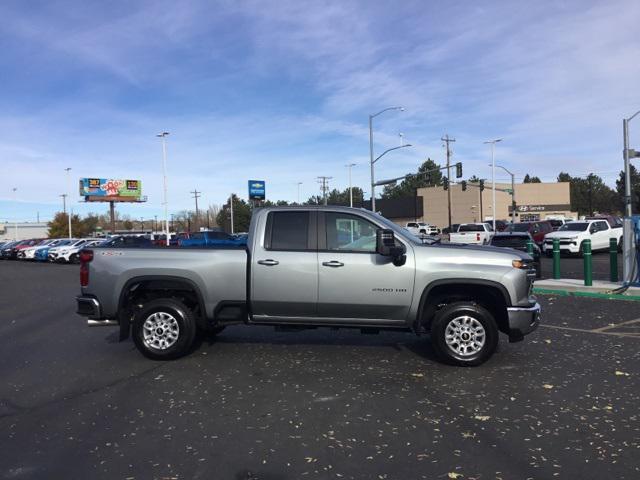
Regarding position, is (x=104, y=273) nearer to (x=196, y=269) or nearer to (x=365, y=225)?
(x=196, y=269)

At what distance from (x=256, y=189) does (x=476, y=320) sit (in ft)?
138

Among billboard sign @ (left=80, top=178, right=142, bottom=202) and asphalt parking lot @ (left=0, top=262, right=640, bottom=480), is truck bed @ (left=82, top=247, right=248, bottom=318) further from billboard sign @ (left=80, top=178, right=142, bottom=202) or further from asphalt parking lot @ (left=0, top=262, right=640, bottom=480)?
billboard sign @ (left=80, top=178, right=142, bottom=202)

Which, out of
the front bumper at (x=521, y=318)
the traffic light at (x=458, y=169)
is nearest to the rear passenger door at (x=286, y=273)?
the front bumper at (x=521, y=318)

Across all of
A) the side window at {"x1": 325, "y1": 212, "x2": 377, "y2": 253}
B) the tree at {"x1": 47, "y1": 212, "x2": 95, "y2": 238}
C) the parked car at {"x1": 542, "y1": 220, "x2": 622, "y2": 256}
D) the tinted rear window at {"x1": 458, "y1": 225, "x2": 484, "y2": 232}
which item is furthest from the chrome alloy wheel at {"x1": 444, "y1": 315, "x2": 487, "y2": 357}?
the tree at {"x1": 47, "y1": 212, "x2": 95, "y2": 238}

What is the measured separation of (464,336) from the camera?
6207mm

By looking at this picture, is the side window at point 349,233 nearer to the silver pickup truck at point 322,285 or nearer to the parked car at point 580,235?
the silver pickup truck at point 322,285

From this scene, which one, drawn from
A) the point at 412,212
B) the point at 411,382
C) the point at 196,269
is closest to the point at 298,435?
the point at 411,382

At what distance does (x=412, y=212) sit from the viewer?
274ft

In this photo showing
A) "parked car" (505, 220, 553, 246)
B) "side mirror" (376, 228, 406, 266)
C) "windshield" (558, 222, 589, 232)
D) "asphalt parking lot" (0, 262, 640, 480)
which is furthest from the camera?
"parked car" (505, 220, 553, 246)

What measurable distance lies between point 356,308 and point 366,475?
2.78 meters

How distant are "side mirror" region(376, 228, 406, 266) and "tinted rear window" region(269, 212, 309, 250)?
963 millimetres

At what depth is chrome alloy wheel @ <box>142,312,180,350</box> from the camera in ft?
21.8

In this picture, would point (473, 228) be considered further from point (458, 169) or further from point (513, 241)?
point (513, 241)

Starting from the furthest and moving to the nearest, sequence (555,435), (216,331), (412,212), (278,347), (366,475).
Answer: (412,212), (216,331), (278,347), (555,435), (366,475)
